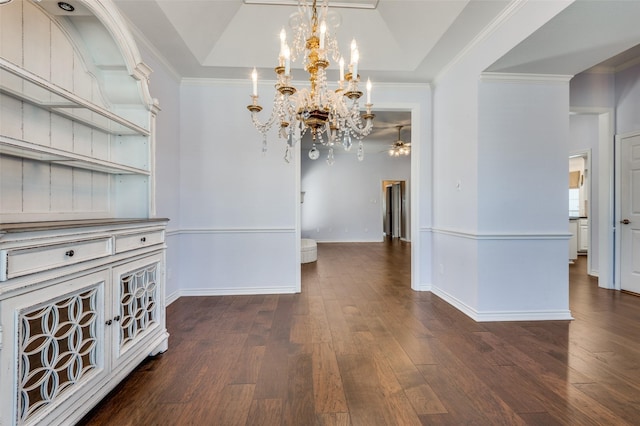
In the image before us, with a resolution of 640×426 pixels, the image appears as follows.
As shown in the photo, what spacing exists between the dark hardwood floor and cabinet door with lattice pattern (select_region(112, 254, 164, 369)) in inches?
8.5

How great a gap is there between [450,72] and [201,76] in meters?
2.91

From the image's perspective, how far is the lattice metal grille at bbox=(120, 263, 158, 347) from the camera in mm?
1845

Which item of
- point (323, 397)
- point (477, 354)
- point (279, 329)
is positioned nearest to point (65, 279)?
point (323, 397)

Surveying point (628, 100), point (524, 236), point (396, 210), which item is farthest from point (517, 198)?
point (396, 210)

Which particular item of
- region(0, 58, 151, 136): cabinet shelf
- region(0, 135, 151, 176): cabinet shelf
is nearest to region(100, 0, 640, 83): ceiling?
region(0, 58, 151, 136): cabinet shelf

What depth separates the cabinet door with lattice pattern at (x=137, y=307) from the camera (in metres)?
1.75

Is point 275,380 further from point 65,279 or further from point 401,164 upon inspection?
point 401,164

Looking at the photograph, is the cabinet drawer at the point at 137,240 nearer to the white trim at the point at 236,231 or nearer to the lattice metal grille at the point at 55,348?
the lattice metal grille at the point at 55,348

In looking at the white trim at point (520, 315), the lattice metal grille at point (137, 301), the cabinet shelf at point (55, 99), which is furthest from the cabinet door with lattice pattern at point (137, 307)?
the white trim at point (520, 315)

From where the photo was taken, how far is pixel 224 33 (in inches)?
127

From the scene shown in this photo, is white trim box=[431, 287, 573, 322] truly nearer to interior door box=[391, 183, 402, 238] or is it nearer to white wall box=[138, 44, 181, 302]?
white wall box=[138, 44, 181, 302]

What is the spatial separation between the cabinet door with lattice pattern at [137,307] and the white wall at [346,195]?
7.25m

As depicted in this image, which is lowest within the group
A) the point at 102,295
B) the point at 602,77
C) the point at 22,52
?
the point at 102,295

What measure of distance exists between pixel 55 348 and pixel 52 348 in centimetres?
1
